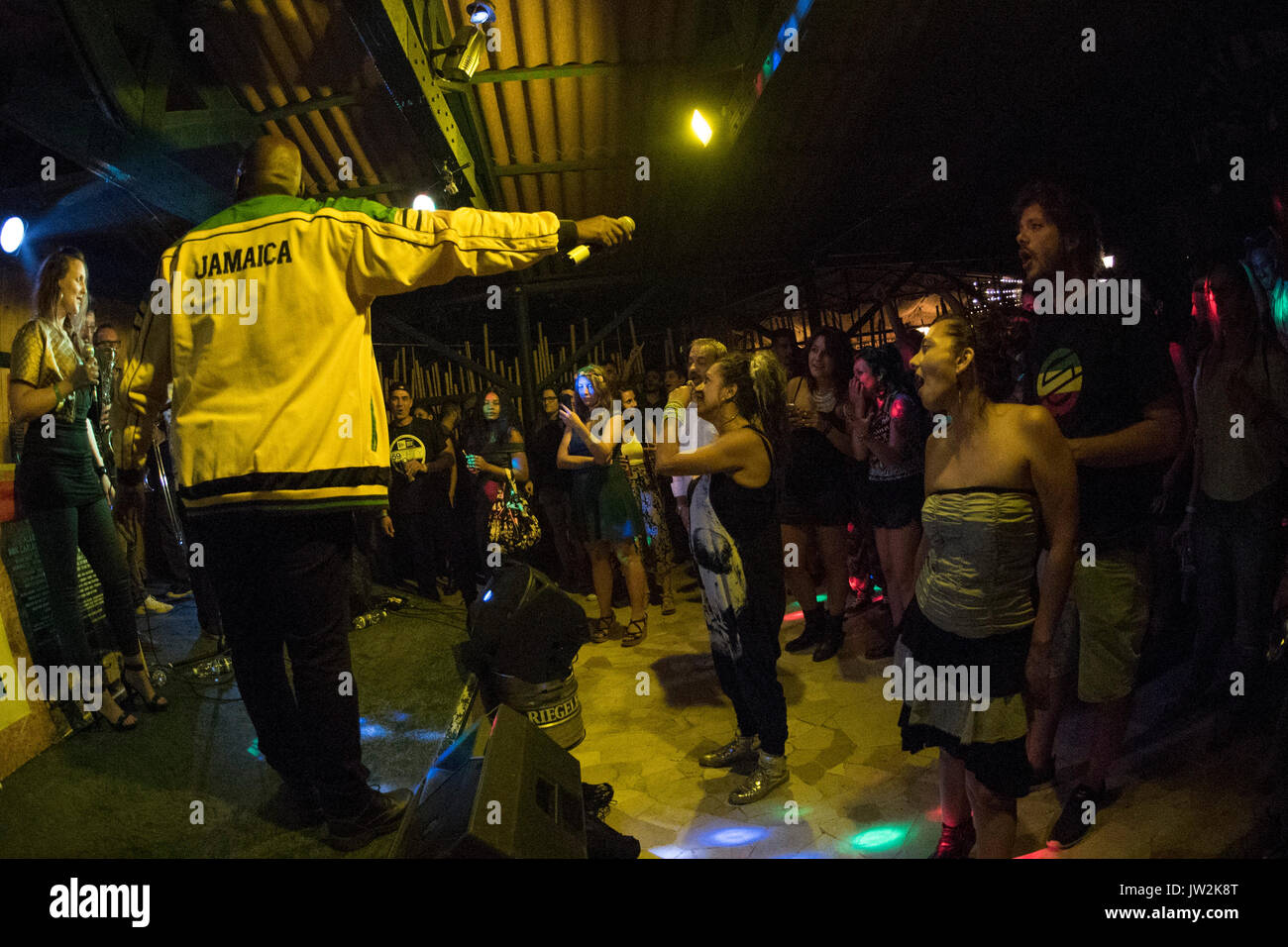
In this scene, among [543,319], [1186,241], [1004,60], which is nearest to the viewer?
[1004,60]

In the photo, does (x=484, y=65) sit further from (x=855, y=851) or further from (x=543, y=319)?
(x=543, y=319)

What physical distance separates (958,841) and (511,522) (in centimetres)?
380

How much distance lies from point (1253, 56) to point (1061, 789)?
360 cm

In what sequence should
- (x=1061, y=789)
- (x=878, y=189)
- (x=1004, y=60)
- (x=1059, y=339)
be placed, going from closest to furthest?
(x=1059, y=339), (x=1061, y=789), (x=1004, y=60), (x=878, y=189)

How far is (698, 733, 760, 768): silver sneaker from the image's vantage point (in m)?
3.08

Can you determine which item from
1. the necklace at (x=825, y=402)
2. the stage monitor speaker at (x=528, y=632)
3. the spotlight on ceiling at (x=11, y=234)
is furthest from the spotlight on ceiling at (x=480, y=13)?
the spotlight on ceiling at (x=11, y=234)

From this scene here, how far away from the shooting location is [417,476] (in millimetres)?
6312

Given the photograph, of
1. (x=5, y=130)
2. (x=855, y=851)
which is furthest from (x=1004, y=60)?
(x=5, y=130)

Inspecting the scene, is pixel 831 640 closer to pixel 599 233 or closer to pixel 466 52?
pixel 599 233

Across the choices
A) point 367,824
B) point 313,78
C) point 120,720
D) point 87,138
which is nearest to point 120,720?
point 120,720

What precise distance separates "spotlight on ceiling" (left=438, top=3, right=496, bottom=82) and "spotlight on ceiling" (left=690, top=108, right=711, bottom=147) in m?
1.33

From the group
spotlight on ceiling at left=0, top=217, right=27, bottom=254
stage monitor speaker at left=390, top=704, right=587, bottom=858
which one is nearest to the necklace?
stage monitor speaker at left=390, top=704, right=587, bottom=858

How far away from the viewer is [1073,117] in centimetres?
397

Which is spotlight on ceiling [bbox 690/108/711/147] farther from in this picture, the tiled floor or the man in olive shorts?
the tiled floor
